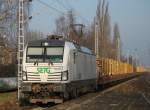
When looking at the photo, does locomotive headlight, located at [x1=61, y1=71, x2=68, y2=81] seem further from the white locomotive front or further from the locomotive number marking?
the locomotive number marking

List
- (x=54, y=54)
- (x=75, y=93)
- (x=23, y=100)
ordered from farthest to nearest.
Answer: (x=75, y=93)
(x=23, y=100)
(x=54, y=54)

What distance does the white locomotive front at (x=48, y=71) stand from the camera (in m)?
25.0

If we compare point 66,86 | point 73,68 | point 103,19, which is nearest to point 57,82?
point 66,86

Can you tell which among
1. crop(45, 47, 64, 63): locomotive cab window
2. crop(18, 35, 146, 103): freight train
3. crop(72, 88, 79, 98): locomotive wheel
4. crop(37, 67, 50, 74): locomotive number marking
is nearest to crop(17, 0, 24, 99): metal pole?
crop(18, 35, 146, 103): freight train

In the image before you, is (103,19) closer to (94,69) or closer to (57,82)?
(94,69)

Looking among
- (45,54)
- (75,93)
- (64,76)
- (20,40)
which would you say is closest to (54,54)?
(45,54)

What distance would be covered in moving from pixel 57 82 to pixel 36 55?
212 cm

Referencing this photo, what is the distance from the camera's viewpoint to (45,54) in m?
26.0

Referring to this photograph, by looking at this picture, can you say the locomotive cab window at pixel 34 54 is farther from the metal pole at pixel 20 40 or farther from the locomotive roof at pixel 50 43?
the metal pole at pixel 20 40

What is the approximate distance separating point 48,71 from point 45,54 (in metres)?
1.16

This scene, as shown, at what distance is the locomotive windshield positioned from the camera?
2573 cm

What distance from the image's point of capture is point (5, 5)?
3275 centimetres

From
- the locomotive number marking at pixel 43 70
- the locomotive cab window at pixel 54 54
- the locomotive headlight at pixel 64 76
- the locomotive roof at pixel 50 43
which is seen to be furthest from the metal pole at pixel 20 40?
the locomotive headlight at pixel 64 76

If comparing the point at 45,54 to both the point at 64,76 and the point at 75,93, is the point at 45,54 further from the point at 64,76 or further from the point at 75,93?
the point at 75,93
